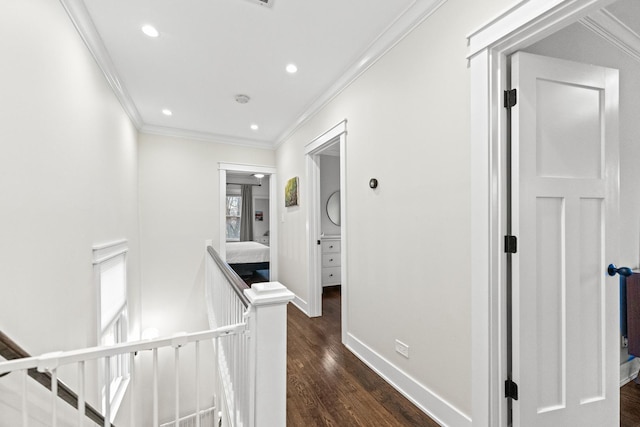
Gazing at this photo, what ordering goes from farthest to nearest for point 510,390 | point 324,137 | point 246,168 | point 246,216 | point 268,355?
point 246,216 → point 246,168 → point 324,137 → point 510,390 → point 268,355

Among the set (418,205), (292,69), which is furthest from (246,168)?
(418,205)

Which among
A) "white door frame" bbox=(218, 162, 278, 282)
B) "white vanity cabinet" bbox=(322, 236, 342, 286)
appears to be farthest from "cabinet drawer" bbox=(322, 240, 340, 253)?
"white door frame" bbox=(218, 162, 278, 282)

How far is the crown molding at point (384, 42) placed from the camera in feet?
5.71

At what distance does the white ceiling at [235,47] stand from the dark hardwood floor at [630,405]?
2.89 m

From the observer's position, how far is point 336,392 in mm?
1976

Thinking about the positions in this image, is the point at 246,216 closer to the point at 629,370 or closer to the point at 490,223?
the point at 490,223

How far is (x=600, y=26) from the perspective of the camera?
5.59ft

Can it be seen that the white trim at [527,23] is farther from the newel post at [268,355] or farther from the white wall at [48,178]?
the white wall at [48,178]

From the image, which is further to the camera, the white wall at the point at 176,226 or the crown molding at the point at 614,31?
the white wall at the point at 176,226

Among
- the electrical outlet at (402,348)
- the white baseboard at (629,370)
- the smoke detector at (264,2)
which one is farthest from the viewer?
the white baseboard at (629,370)

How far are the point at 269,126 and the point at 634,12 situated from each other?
3.66m

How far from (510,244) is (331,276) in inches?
153

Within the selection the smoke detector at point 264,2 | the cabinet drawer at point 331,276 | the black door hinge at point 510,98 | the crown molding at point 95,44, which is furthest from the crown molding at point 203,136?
the black door hinge at point 510,98

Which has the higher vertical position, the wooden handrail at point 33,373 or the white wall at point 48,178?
the white wall at point 48,178
